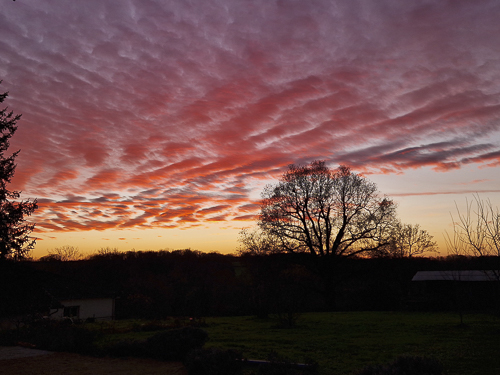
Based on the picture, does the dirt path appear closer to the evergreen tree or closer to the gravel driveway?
the gravel driveway

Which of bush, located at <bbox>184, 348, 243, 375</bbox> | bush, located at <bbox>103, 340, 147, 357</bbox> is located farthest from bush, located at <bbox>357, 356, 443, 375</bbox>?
bush, located at <bbox>103, 340, 147, 357</bbox>

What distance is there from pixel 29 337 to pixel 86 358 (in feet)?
21.1

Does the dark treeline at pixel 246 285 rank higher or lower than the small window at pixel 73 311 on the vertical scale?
higher

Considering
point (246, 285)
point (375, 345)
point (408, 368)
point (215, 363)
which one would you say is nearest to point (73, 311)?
point (246, 285)

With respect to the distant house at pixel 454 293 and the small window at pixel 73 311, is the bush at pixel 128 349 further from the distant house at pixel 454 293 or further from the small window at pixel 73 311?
the small window at pixel 73 311

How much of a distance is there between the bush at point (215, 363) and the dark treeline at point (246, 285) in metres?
10.2

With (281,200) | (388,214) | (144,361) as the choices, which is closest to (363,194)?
Result: (388,214)

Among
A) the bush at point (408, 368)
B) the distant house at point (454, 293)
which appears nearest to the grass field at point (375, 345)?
the bush at point (408, 368)

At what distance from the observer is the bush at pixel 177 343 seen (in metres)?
10.5

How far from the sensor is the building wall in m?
37.7

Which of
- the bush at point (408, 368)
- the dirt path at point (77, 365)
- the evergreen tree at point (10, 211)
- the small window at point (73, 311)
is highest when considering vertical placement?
the evergreen tree at point (10, 211)

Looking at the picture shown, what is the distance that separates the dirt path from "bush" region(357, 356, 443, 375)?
4642mm

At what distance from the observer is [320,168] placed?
32.3 m

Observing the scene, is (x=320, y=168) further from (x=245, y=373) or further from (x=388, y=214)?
(x=245, y=373)
